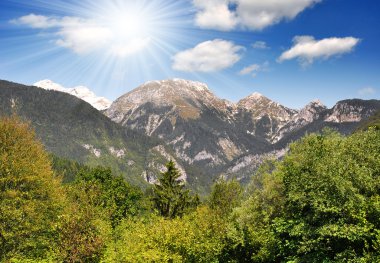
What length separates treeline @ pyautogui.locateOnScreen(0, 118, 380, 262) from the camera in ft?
99.9

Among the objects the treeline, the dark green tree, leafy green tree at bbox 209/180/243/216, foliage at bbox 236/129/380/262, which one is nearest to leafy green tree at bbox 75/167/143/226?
the dark green tree

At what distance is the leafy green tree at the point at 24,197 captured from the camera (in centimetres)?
4050

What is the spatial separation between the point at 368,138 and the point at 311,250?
16.2 metres

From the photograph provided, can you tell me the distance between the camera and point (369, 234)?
2831 centimetres

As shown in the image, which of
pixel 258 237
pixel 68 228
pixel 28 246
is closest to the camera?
pixel 68 228

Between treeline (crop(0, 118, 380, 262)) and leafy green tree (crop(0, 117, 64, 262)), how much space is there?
4.7 inches

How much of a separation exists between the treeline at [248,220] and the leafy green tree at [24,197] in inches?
4.7

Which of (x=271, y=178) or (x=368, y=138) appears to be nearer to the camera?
(x=368, y=138)

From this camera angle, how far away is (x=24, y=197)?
1714 inches

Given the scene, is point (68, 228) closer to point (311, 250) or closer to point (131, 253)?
point (131, 253)

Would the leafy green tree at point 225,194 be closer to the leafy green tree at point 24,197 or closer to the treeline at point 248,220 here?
the treeline at point 248,220

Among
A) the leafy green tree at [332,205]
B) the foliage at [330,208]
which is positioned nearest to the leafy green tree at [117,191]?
the foliage at [330,208]

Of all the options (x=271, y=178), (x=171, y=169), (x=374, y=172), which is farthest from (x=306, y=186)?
(x=171, y=169)

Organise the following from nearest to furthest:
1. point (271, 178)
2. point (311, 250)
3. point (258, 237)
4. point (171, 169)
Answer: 1. point (311, 250)
2. point (258, 237)
3. point (271, 178)
4. point (171, 169)
